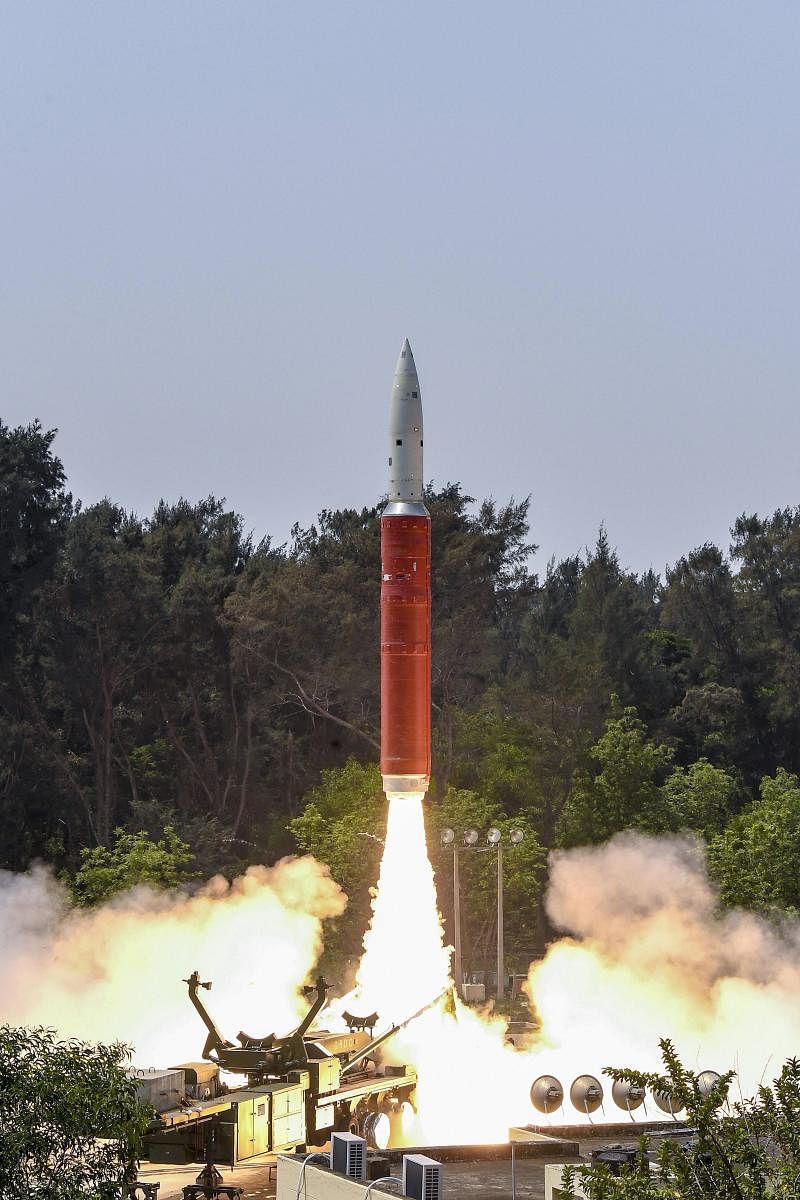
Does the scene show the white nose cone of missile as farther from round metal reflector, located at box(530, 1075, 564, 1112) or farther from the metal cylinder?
round metal reflector, located at box(530, 1075, 564, 1112)

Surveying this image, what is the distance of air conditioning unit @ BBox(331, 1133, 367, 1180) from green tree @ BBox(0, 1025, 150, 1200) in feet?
10.7

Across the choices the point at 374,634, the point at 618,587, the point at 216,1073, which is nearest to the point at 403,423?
the point at 216,1073

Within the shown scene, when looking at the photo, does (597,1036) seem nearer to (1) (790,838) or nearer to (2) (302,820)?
(1) (790,838)

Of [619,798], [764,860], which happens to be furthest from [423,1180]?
[619,798]

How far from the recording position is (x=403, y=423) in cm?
5278

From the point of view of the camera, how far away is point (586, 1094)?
148 feet

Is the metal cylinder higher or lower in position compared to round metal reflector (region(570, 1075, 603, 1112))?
higher

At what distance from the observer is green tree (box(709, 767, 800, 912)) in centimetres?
7875

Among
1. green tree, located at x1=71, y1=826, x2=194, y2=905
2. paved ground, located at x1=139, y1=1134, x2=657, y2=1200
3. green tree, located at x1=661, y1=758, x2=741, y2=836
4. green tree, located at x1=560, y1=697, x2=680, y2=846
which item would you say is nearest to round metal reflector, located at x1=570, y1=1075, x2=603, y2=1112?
paved ground, located at x1=139, y1=1134, x2=657, y2=1200

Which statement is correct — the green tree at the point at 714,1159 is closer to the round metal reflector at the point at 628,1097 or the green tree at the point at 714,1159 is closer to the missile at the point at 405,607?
the round metal reflector at the point at 628,1097

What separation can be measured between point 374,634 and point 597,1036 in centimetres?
3453

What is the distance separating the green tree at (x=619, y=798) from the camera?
8988cm

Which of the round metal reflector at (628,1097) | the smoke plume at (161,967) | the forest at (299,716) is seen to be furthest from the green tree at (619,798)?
the round metal reflector at (628,1097)

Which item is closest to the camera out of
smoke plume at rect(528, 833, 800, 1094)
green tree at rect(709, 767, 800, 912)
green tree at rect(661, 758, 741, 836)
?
smoke plume at rect(528, 833, 800, 1094)
